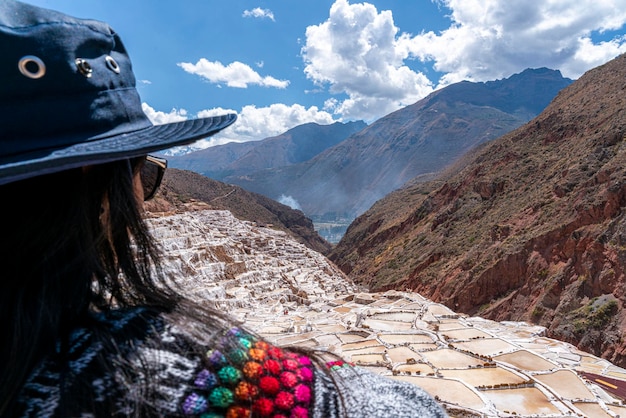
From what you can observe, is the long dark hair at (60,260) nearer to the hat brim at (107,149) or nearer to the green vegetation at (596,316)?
the hat brim at (107,149)

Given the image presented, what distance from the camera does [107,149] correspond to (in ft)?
2.19

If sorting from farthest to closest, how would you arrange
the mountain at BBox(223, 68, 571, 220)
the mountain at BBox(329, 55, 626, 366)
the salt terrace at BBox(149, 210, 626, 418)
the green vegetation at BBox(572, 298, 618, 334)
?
1. the mountain at BBox(223, 68, 571, 220)
2. the mountain at BBox(329, 55, 626, 366)
3. the green vegetation at BBox(572, 298, 618, 334)
4. the salt terrace at BBox(149, 210, 626, 418)

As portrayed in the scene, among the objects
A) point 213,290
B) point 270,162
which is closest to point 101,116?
point 213,290

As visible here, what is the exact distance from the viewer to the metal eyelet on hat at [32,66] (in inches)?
25.3

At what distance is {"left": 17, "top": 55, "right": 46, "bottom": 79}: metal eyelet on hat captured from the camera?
2.11 ft

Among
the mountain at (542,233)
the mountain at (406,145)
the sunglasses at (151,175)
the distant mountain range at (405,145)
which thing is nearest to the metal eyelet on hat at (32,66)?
the sunglasses at (151,175)

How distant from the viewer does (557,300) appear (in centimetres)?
1408

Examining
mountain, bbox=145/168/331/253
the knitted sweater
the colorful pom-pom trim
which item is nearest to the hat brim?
the knitted sweater

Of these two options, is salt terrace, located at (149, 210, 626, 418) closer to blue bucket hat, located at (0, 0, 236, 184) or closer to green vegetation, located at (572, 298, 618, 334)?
blue bucket hat, located at (0, 0, 236, 184)

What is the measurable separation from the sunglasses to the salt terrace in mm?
221

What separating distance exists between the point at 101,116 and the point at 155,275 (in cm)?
35

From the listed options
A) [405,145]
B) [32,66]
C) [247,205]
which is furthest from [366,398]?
[405,145]

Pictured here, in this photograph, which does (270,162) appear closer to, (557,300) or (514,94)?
(514,94)

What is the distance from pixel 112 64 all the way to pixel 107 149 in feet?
0.68
